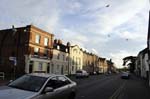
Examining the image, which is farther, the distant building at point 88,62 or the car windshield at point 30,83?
the distant building at point 88,62

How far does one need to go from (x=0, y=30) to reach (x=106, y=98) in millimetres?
44896

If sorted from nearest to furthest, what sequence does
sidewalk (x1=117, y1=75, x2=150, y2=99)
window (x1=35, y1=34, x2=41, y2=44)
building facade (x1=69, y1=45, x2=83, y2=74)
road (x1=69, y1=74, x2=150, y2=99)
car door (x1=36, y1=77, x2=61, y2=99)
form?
car door (x1=36, y1=77, x2=61, y2=99)
road (x1=69, y1=74, x2=150, y2=99)
sidewalk (x1=117, y1=75, x2=150, y2=99)
window (x1=35, y1=34, x2=41, y2=44)
building facade (x1=69, y1=45, x2=83, y2=74)

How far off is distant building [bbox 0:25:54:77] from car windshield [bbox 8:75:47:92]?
3974 cm

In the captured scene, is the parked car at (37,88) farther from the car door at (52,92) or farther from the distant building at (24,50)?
the distant building at (24,50)

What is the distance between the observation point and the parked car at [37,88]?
758 centimetres

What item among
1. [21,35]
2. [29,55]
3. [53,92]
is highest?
[21,35]

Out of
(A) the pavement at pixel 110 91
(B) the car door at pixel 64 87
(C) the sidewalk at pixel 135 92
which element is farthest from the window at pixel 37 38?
(B) the car door at pixel 64 87

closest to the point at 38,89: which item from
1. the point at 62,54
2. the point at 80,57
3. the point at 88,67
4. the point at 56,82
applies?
the point at 56,82

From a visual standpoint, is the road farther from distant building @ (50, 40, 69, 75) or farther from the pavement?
distant building @ (50, 40, 69, 75)

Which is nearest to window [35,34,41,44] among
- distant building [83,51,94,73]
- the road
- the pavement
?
the pavement

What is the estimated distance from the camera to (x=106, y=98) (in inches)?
670

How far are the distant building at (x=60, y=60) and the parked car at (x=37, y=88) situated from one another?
49595 mm

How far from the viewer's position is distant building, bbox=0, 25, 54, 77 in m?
50.3

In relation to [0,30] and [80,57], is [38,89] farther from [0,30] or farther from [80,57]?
[80,57]
